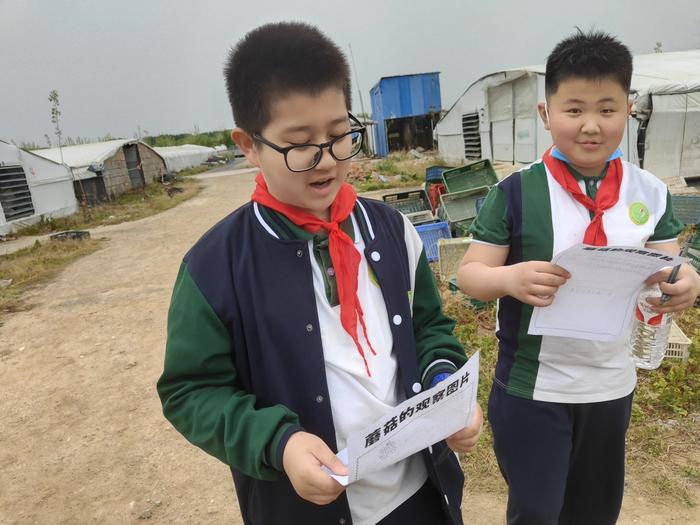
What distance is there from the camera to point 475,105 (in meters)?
14.1

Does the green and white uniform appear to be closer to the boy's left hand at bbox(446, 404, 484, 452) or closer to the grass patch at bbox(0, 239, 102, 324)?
the boy's left hand at bbox(446, 404, 484, 452)

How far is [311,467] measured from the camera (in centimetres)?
95

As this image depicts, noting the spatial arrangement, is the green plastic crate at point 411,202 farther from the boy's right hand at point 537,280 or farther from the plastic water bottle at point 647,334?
the boy's right hand at point 537,280

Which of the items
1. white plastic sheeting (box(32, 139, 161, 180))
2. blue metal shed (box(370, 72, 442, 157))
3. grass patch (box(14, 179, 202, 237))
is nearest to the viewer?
grass patch (box(14, 179, 202, 237))

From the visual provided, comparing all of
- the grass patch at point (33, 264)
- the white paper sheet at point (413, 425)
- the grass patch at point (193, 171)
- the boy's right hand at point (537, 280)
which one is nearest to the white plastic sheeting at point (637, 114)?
the boy's right hand at point (537, 280)

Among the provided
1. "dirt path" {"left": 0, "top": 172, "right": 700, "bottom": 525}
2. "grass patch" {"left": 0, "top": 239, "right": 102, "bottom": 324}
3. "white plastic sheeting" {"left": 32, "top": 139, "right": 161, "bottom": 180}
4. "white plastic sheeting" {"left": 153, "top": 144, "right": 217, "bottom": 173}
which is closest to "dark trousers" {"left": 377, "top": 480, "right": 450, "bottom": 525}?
"dirt path" {"left": 0, "top": 172, "right": 700, "bottom": 525}

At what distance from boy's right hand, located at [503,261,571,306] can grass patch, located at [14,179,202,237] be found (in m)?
13.8

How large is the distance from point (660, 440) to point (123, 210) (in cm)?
1604

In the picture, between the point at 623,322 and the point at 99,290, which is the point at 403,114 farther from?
the point at 623,322

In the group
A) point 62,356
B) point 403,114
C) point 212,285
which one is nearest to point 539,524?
point 212,285

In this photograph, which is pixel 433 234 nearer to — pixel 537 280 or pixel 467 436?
pixel 537 280

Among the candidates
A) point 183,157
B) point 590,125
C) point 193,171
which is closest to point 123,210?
point 590,125

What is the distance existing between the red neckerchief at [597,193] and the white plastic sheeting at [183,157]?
93.5 feet

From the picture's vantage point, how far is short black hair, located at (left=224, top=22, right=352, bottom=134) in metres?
1.05
